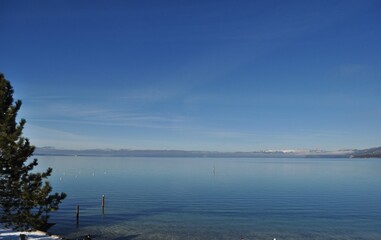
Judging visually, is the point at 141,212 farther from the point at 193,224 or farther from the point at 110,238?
the point at 110,238

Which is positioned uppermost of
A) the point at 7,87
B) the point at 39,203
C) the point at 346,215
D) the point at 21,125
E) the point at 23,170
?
the point at 7,87

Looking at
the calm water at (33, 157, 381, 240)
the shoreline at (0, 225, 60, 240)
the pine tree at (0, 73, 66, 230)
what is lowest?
the calm water at (33, 157, 381, 240)

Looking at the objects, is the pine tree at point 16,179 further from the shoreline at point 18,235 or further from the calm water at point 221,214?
the calm water at point 221,214

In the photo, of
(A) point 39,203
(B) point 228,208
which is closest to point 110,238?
(A) point 39,203

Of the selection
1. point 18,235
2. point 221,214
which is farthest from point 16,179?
point 221,214

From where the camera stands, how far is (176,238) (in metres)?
44.0

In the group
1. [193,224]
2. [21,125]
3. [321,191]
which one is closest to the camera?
[21,125]

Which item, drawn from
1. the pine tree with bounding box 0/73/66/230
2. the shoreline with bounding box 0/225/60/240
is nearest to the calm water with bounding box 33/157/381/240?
the shoreline with bounding box 0/225/60/240

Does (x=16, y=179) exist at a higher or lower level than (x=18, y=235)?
higher

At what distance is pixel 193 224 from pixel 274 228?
12.3 metres

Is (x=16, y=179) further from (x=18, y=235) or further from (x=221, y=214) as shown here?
(x=221, y=214)

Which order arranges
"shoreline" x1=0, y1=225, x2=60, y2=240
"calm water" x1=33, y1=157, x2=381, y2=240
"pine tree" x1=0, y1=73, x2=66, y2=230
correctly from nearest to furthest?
1. "pine tree" x1=0, y1=73, x2=66, y2=230
2. "shoreline" x1=0, y1=225, x2=60, y2=240
3. "calm water" x1=33, y1=157, x2=381, y2=240

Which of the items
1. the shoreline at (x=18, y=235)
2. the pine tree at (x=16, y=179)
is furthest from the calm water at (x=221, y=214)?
the pine tree at (x=16, y=179)

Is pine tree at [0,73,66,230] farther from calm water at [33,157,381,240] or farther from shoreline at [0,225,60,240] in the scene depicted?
calm water at [33,157,381,240]
